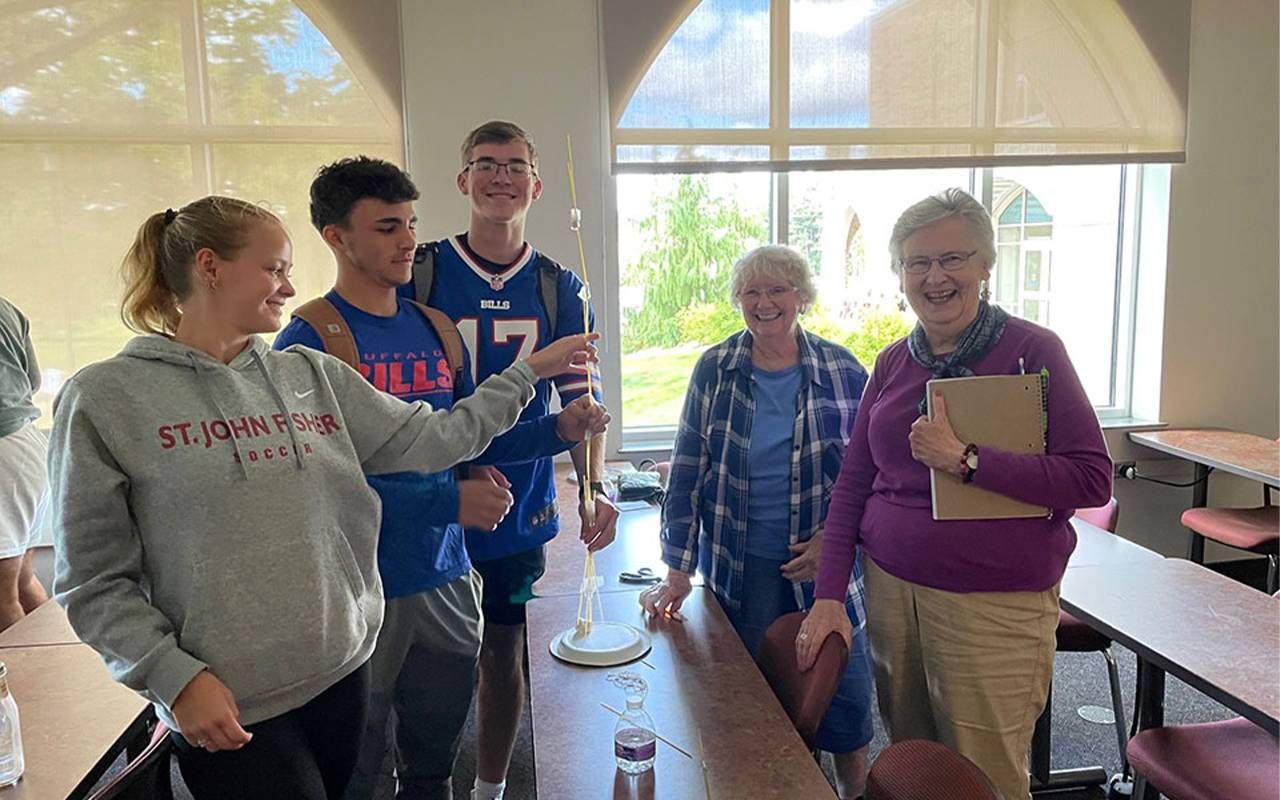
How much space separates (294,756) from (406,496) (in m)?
0.50

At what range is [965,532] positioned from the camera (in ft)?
5.38

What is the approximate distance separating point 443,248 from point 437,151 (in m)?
1.80

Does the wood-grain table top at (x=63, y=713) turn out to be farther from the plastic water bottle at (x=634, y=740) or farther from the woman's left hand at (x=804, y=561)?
the woman's left hand at (x=804, y=561)

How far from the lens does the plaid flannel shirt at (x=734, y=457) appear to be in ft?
6.68

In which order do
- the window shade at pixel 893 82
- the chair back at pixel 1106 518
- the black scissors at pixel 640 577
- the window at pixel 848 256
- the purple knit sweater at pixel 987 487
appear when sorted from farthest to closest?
1. the window at pixel 848 256
2. the window shade at pixel 893 82
3. the chair back at pixel 1106 518
4. the black scissors at pixel 640 577
5. the purple knit sweater at pixel 987 487

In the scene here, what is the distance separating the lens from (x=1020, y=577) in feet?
5.33

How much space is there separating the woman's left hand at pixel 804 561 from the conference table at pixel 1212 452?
2.48m

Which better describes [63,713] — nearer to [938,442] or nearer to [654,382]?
[938,442]

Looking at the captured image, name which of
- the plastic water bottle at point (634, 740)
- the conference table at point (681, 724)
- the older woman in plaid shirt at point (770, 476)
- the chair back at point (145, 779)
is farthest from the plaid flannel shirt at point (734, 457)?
the chair back at point (145, 779)

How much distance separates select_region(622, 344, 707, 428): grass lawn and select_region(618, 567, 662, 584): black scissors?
1963 mm

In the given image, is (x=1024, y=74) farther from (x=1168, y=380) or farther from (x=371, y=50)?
(x=371, y=50)

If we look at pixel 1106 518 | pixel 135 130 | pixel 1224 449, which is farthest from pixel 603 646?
pixel 1224 449

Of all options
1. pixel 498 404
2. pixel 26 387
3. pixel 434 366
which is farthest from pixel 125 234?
pixel 498 404

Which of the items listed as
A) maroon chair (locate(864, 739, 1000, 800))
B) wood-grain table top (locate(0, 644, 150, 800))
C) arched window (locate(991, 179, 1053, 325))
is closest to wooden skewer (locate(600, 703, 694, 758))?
maroon chair (locate(864, 739, 1000, 800))
